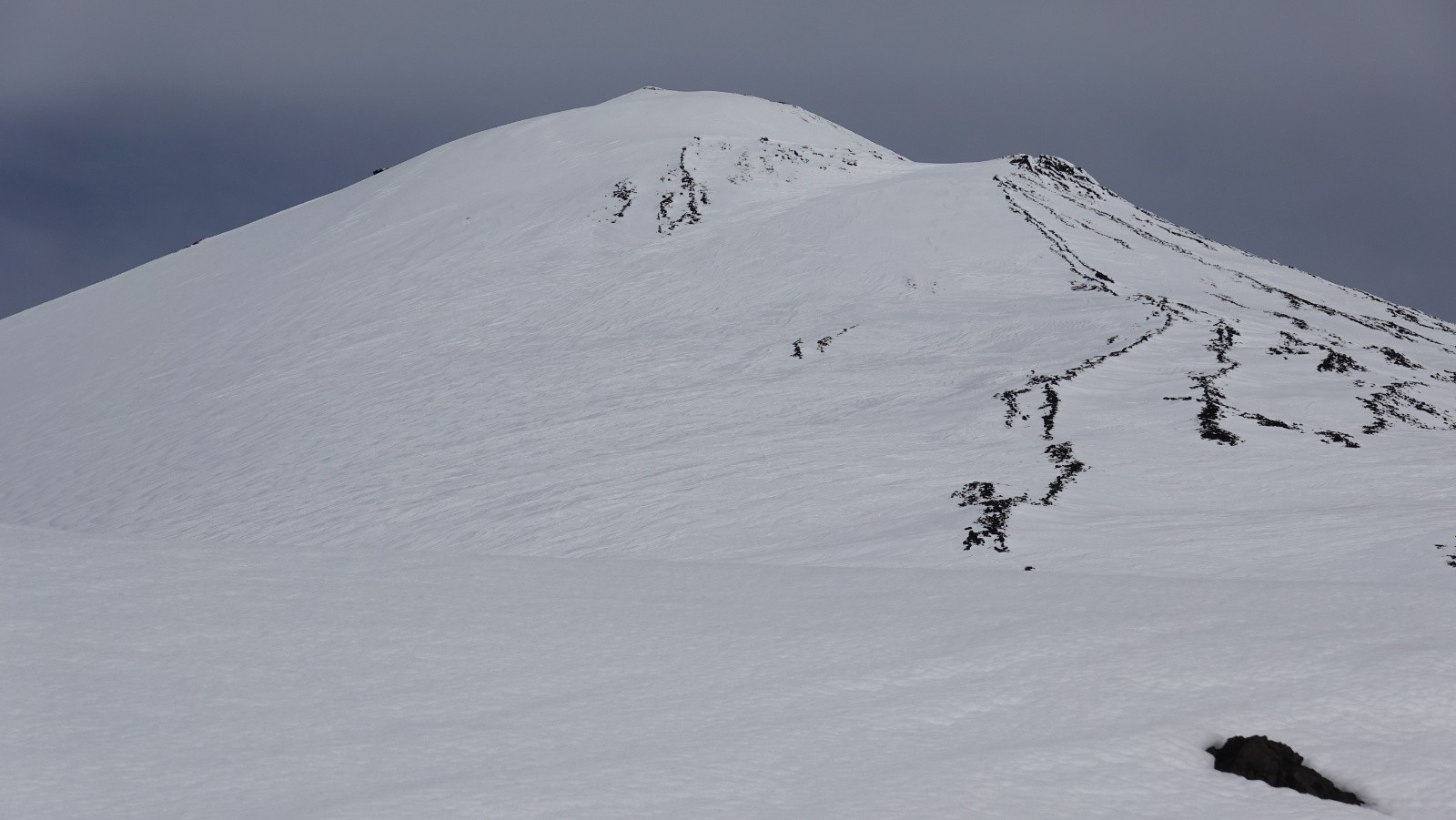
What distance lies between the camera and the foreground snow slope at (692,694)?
7.59 m

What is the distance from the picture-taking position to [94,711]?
8.52 m

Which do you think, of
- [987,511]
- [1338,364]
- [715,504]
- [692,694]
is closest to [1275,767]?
[692,694]

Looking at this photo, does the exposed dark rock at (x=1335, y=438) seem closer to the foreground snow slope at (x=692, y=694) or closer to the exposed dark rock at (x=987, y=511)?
the exposed dark rock at (x=987, y=511)

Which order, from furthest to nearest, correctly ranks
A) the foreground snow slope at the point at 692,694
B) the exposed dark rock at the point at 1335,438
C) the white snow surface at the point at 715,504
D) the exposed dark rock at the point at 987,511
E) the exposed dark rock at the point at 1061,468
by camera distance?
the exposed dark rock at the point at 1335,438
the exposed dark rock at the point at 1061,468
the exposed dark rock at the point at 987,511
the white snow surface at the point at 715,504
the foreground snow slope at the point at 692,694

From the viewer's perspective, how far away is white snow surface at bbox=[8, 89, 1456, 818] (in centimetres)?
818

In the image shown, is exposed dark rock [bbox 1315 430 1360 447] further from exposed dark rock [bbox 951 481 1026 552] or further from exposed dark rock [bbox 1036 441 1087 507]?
exposed dark rock [bbox 951 481 1026 552]

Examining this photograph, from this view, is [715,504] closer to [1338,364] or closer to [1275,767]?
[1275,767]

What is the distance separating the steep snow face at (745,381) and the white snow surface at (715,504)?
0.19 meters

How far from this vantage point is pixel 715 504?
940 inches

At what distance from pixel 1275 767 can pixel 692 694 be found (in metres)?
4.09

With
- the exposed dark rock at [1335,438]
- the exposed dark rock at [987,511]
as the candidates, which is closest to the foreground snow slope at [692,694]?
the exposed dark rock at [987,511]

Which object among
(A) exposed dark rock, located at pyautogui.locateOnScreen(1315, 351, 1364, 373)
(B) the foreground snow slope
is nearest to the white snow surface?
(B) the foreground snow slope

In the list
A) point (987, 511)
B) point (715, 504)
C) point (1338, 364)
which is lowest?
point (987, 511)

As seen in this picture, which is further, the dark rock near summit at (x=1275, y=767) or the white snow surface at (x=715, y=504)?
the white snow surface at (x=715, y=504)
